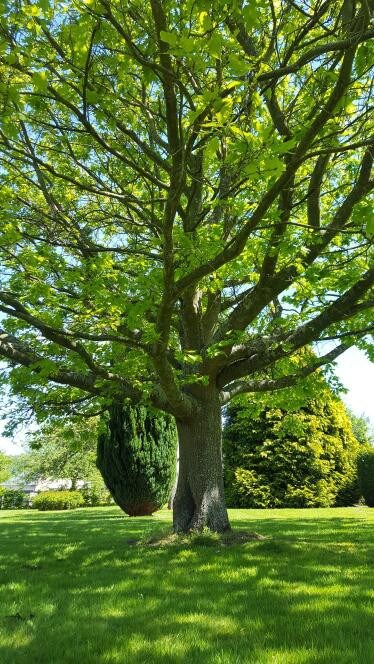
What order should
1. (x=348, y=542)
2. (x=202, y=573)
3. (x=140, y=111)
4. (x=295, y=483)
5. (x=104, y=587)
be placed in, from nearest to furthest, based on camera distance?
(x=104, y=587), (x=202, y=573), (x=348, y=542), (x=140, y=111), (x=295, y=483)

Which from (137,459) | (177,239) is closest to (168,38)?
(177,239)

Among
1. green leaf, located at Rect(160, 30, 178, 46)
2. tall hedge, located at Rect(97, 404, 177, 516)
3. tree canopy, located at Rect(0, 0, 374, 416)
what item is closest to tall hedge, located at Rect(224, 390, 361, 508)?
tall hedge, located at Rect(97, 404, 177, 516)

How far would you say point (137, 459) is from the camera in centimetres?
1552

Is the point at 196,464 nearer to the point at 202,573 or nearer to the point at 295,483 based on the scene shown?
the point at 202,573

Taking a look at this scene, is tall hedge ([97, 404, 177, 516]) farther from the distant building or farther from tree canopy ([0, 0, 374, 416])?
the distant building

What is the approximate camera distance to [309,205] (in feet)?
24.6

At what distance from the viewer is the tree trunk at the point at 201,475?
8641 millimetres

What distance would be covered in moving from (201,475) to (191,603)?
157 inches

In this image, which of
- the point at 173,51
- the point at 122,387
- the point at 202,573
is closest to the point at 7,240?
the point at 122,387

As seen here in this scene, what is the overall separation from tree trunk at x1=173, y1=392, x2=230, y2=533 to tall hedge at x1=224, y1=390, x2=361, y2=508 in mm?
9615

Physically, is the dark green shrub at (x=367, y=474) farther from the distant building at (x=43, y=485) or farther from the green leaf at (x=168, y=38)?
the distant building at (x=43, y=485)

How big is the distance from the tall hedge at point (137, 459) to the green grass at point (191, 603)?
7095 mm

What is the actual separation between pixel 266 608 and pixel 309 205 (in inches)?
210

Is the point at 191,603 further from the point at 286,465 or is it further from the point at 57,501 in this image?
the point at 57,501
